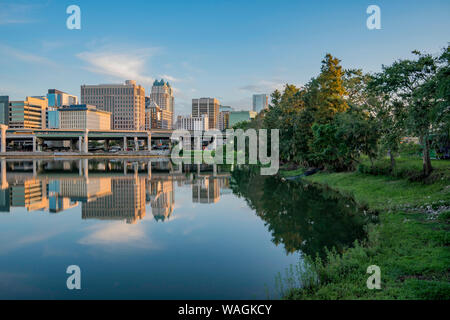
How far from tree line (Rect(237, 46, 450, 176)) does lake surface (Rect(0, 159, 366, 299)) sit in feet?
22.9

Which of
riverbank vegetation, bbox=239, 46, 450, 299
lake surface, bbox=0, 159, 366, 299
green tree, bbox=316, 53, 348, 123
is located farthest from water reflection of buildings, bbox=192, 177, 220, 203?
green tree, bbox=316, 53, 348, 123

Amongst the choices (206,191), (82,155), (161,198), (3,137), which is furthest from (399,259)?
(3,137)

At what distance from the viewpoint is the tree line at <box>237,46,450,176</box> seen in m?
22.6

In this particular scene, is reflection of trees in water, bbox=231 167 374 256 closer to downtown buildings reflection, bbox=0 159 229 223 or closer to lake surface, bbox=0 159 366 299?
lake surface, bbox=0 159 366 299

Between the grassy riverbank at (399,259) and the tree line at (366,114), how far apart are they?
5.02 metres

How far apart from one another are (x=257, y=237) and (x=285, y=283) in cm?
752

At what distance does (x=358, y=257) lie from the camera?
14289mm

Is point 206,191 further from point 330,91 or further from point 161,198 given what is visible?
point 330,91

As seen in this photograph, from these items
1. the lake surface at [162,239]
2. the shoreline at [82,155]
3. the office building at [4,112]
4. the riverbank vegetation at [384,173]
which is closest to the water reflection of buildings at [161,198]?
the lake surface at [162,239]

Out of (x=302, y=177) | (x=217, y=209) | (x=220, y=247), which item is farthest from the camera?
(x=302, y=177)

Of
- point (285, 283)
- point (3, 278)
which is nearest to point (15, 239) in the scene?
point (3, 278)

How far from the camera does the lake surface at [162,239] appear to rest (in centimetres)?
1330
